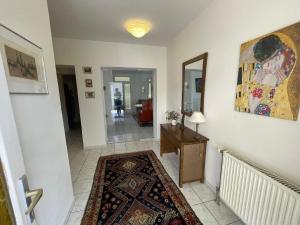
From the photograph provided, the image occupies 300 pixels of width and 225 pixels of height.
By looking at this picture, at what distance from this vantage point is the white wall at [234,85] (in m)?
1.09

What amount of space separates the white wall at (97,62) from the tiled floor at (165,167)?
453mm

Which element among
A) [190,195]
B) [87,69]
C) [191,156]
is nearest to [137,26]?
[87,69]

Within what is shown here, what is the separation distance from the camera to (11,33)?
36.0 inches

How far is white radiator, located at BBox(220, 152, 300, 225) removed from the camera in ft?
3.16

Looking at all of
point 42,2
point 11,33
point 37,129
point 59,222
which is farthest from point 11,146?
point 42,2

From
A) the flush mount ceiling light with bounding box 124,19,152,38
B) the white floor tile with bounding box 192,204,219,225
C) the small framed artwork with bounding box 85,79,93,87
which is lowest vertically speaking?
the white floor tile with bounding box 192,204,219,225

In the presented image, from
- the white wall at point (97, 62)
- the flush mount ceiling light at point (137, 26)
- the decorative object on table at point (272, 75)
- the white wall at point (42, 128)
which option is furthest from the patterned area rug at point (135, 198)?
the flush mount ceiling light at point (137, 26)

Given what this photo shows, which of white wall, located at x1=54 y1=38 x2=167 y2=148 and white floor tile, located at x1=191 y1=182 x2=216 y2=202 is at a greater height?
white wall, located at x1=54 y1=38 x2=167 y2=148

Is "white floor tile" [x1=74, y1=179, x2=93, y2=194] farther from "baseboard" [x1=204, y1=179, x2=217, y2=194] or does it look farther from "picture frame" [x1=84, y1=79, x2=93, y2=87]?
"picture frame" [x1=84, y1=79, x2=93, y2=87]

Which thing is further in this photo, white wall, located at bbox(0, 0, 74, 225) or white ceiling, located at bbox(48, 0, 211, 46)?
white ceiling, located at bbox(48, 0, 211, 46)

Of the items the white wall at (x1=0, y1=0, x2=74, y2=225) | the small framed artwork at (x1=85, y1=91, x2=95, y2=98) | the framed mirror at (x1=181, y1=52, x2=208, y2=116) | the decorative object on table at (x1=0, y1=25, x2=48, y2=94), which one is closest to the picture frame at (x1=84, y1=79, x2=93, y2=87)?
the small framed artwork at (x1=85, y1=91, x2=95, y2=98)

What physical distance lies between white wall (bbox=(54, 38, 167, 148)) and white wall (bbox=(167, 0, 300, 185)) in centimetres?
124

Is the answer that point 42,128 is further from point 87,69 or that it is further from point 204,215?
point 87,69

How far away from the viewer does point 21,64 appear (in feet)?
3.26
